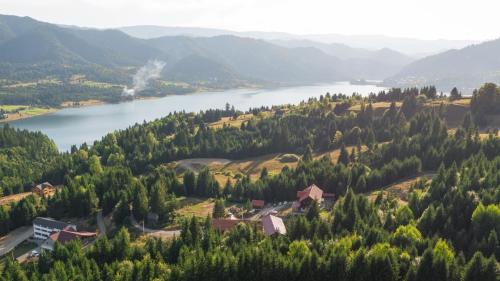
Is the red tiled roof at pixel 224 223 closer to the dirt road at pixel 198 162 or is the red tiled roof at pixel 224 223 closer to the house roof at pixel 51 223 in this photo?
the house roof at pixel 51 223

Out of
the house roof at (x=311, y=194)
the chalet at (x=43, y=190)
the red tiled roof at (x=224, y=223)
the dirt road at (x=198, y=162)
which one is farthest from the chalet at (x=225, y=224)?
the dirt road at (x=198, y=162)

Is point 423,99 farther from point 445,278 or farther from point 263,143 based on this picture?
point 445,278

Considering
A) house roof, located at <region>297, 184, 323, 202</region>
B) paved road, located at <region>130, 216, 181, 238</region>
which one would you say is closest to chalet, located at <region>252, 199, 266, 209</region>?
house roof, located at <region>297, 184, 323, 202</region>

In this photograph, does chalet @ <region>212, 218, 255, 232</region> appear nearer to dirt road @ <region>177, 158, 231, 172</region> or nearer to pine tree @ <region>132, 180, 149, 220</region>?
pine tree @ <region>132, 180, 149, 220</region>

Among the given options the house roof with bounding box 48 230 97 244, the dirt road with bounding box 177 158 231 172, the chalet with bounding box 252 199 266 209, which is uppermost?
the chalet with bounding box 252 199 266 209

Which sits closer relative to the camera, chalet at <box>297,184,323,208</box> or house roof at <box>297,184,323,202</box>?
chalet at <box>297,184,323,208</box>

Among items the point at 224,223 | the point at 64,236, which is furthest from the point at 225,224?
the point at 64,236
